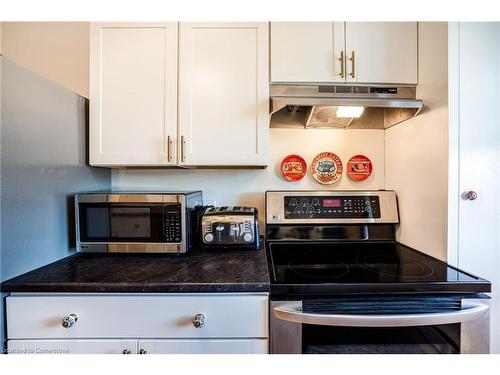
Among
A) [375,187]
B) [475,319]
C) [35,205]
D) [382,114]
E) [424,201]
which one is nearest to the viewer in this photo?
[475,319]

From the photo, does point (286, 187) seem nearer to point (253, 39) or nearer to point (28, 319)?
point (253, 39)

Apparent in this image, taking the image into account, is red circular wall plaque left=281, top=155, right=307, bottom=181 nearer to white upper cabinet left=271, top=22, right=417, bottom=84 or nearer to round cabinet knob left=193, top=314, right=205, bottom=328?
white upper cabinet left=271, top=22, right=417, bottom=84

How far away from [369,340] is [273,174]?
953 millimetres

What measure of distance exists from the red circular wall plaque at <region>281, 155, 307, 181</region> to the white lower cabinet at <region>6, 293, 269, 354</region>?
816mm

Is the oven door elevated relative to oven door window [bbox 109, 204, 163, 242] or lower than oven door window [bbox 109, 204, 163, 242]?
lower

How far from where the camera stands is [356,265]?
109 cm

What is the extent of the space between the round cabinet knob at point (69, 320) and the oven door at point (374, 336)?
693 mm

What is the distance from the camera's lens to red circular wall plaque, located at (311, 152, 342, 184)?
4.97 feet

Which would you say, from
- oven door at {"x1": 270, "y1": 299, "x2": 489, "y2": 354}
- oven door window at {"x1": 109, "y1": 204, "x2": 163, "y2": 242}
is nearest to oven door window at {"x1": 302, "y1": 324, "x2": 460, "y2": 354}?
oven door at {"x1": 270, "y1": 299, "x2": 489, "y2": 354}

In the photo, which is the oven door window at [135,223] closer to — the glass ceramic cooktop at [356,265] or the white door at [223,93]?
the white door at [223,93]

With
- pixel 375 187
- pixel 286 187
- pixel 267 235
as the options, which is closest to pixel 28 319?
pixel 267 235

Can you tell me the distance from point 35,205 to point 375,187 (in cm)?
172

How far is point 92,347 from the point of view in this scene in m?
0.86

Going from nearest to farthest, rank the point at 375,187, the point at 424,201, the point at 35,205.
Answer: the point at 35,205, the point at 424,201, the point at 375,187
